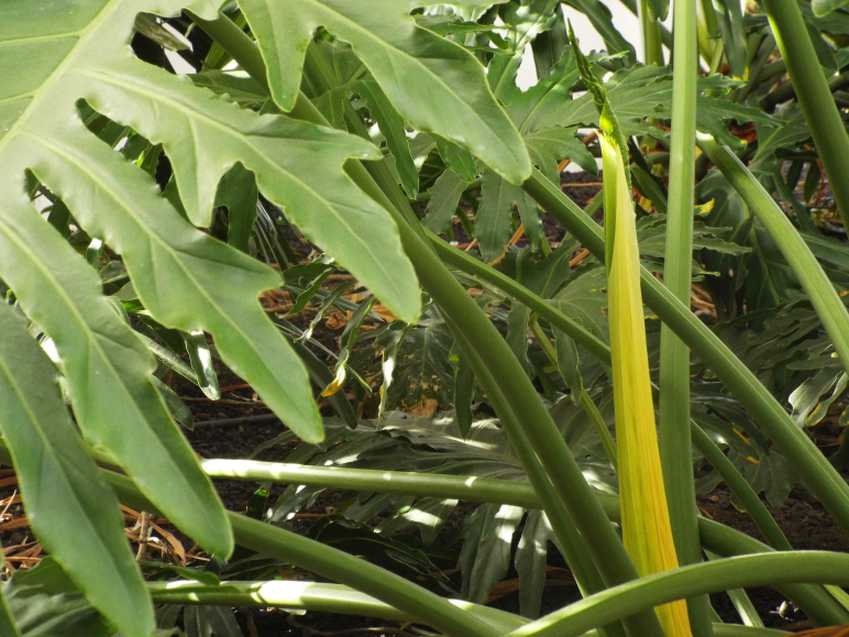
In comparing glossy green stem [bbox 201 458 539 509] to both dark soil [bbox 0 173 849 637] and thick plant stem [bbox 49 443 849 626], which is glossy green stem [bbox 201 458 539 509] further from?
dark soil [bbox 0 173 849 637]

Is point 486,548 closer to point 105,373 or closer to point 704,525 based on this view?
point 704,525

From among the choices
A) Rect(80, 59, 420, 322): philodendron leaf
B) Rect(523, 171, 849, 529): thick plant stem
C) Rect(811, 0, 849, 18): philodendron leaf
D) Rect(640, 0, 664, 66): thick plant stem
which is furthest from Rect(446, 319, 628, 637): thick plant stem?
Rect(640, 0, 664, 66): thick plant stem

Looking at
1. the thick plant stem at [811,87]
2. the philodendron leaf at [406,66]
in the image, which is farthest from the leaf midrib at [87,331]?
the thick plant stem at [811,87]

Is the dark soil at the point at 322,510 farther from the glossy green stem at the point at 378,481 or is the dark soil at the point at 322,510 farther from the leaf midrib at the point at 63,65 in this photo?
the leaf midrib at the point at 63,65

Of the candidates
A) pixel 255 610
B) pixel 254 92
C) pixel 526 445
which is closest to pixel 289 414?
pixel 526 445

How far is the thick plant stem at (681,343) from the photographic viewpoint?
28.5 inches

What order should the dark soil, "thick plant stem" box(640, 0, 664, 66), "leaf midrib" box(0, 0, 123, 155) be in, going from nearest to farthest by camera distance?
"leaf midrib" box(0, 0, 123, 155), the dark soil, "thick plant stem" box(640, 0, 664, 66)

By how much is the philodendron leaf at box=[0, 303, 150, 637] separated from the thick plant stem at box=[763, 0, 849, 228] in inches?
21.1

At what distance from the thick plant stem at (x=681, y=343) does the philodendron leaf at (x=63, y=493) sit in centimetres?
43

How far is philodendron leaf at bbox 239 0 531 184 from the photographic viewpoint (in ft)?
1.52

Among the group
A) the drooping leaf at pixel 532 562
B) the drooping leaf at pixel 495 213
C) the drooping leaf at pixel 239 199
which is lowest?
the drooping leaf at pixel 532 562

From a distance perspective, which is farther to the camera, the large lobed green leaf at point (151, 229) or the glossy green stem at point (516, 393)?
the glossy green stem at point (516, 393)

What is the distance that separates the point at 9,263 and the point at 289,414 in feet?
0.43

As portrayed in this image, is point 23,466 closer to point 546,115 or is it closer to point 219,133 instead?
point 219,133
